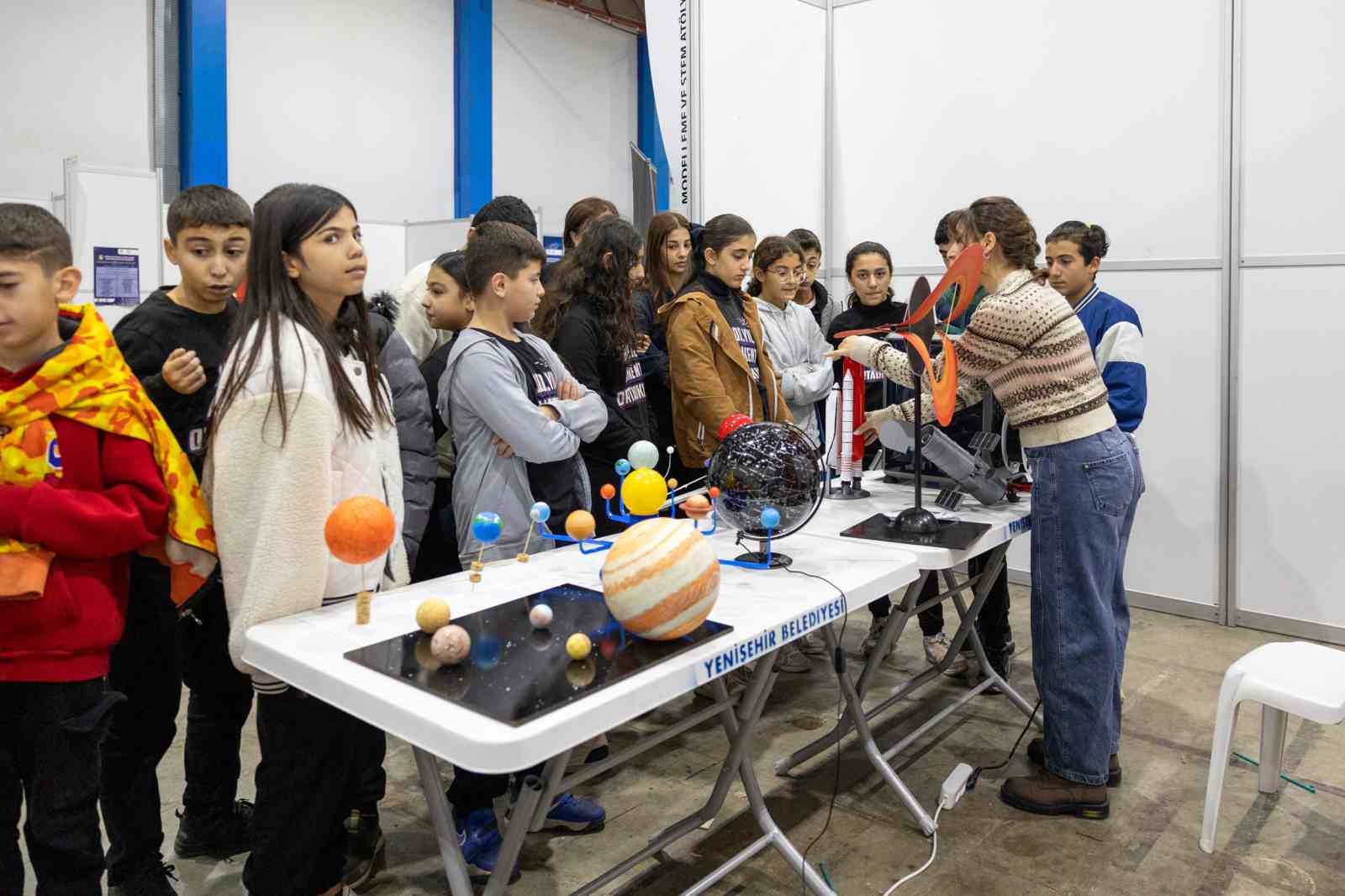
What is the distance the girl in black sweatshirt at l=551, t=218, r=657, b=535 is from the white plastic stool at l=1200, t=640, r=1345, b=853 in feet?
5.84

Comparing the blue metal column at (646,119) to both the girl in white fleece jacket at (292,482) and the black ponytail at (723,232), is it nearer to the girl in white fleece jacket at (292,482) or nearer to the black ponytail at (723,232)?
the black ponytail at (723,232)

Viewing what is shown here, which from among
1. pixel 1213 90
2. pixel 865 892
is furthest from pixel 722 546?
pixel 1213 90

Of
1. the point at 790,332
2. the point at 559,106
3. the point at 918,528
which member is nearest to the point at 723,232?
the point at 790,332

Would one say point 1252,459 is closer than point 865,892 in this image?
No

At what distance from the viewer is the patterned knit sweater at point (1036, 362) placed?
2.56 metres

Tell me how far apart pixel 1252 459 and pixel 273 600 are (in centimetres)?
433

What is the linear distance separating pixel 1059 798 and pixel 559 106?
847 centimetres

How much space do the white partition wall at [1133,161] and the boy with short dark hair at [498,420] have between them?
3370 mm

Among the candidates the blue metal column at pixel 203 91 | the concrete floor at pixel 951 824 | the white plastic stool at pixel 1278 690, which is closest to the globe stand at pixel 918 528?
the white plastic stool at pixel 1278 690

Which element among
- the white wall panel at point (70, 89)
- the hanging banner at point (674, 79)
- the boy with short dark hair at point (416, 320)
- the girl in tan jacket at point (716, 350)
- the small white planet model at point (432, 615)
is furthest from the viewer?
the white wall panel at point (70, 89)

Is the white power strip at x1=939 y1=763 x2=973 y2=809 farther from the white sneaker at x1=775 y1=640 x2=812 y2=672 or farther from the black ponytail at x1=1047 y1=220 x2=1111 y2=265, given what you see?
the black ponytail at x1=1047 y1=220 x2=1111 y2=265

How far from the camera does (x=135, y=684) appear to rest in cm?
216

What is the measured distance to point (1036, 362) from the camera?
258cm

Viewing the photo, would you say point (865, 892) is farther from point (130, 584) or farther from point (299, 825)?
point (130, 584)
